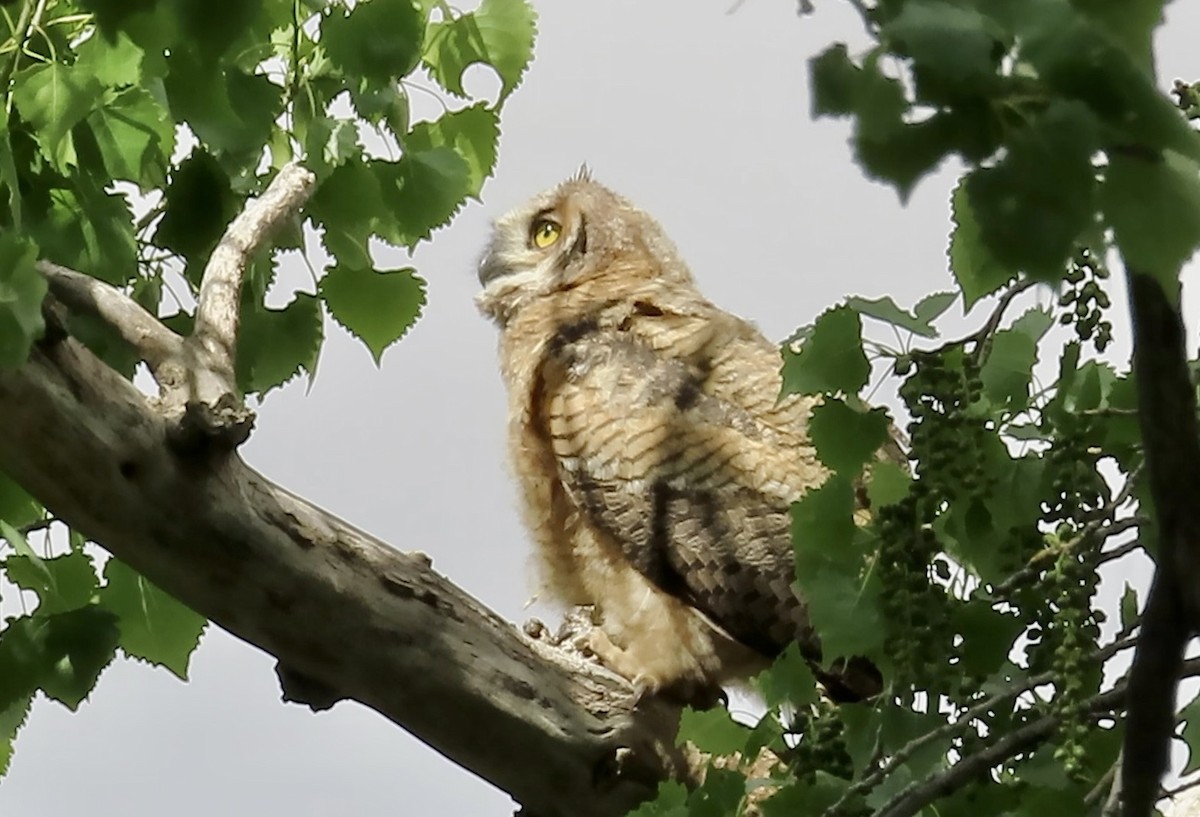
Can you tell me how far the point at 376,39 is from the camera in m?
1.71

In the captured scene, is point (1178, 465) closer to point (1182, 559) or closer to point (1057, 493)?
point (1182, 559)

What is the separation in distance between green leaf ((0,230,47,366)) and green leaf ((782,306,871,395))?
0.66 m

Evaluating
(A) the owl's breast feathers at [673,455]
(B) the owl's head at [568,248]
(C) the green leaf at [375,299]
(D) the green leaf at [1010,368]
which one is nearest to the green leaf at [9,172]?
(C) the green leaf at [375,299]

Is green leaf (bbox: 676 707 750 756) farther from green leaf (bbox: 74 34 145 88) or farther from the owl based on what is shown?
green leaf (bbox: 74 34 145 88)

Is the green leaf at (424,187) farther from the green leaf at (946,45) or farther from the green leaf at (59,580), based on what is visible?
the green leaf at (946,45)

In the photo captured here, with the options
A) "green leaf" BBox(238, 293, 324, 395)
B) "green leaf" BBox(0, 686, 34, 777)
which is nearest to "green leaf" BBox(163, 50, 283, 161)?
"green leaf" BBox(238, 293, 324, 395)

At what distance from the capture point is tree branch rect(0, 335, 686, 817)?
1745mm

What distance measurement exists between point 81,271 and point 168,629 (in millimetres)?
477

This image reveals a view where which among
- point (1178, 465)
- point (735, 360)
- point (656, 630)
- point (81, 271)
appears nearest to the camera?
point (1178, 465)

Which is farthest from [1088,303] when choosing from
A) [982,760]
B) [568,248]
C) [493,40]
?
[568,248]

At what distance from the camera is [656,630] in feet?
8.36

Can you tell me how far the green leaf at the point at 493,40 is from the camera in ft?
6.46

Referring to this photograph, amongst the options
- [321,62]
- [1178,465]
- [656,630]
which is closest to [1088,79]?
[1178,465]

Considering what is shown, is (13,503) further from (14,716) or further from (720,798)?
(720,798)
